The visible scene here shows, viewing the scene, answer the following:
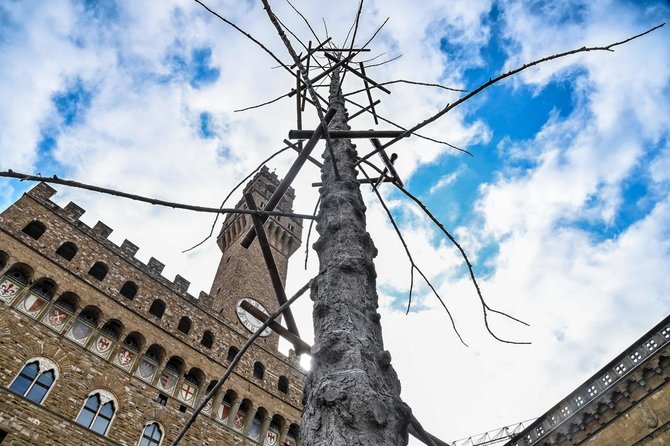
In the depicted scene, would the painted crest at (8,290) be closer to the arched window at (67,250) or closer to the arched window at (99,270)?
the arched window at (67,250)

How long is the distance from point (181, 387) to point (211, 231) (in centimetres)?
1319

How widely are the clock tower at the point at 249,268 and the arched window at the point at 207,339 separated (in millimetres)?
1280

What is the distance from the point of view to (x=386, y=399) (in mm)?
1460

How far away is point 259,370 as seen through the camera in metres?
16.9

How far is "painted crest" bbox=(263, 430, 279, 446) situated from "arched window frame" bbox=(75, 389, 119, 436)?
17.8 feet

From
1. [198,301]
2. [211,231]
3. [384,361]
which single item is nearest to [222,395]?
[198,301]

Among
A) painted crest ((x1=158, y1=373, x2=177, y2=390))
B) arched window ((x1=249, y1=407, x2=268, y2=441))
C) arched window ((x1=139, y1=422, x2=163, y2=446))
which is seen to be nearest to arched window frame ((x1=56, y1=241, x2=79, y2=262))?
painted crest ((x1=158, y1=373, x2=177, y2=390))

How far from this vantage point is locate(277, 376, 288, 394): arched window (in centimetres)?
1709

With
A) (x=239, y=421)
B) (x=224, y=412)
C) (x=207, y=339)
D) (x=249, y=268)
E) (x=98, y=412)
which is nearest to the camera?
(x=98, y=412)

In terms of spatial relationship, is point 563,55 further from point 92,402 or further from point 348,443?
point 92,402

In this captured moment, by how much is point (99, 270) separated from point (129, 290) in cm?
117

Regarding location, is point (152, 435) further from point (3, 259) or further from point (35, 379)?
point (3, 259)

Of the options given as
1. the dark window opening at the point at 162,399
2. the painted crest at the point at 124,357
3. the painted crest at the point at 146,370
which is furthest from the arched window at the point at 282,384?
the painted crest at the point at 124,357

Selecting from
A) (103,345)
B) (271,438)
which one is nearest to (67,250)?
(103,345)
